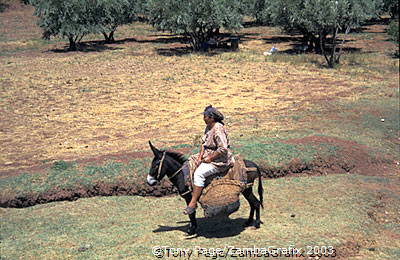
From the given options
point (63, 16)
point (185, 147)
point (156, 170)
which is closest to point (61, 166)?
point (185, 147)

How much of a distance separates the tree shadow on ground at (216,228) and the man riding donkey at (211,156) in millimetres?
824

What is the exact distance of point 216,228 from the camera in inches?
348

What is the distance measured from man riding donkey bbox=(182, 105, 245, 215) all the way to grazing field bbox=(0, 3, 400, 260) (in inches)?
43.2

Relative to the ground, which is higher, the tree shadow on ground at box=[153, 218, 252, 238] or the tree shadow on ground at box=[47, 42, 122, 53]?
the tree shadow on ground at box=[47, 42, 122, 53]

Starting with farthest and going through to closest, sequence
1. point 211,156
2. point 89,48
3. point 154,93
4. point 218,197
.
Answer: point 89,48, point 154,93, point 218,197, point 211,156

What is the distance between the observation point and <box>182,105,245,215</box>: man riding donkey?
772cm

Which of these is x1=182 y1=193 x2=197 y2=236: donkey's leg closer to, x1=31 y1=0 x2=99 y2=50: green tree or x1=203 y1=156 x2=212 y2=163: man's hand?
x1=203 y1=156 x2=212 y2=163: man's hand

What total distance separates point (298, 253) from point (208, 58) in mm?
26912

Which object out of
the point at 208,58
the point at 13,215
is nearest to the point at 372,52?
the point at 208,58

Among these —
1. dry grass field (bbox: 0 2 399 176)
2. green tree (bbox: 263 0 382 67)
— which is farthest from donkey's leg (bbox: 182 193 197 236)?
green tree (bbox: 263 0 382 67)

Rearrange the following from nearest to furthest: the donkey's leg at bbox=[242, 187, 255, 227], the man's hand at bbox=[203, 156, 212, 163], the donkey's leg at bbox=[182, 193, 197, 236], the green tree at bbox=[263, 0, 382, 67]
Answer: the man's hand at bbox=[203, 156, 212, 163] → the donkey's leg at bbox=[182, 193, 197, 236] → the donkey's leg at bbox=[242, 187, 255, 227] → the green tree at bbox=[263, 0, 382, 67]

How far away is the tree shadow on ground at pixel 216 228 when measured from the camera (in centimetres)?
848

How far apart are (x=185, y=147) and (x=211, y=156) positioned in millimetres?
5635

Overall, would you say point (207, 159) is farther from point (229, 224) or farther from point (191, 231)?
point (229, 224)
